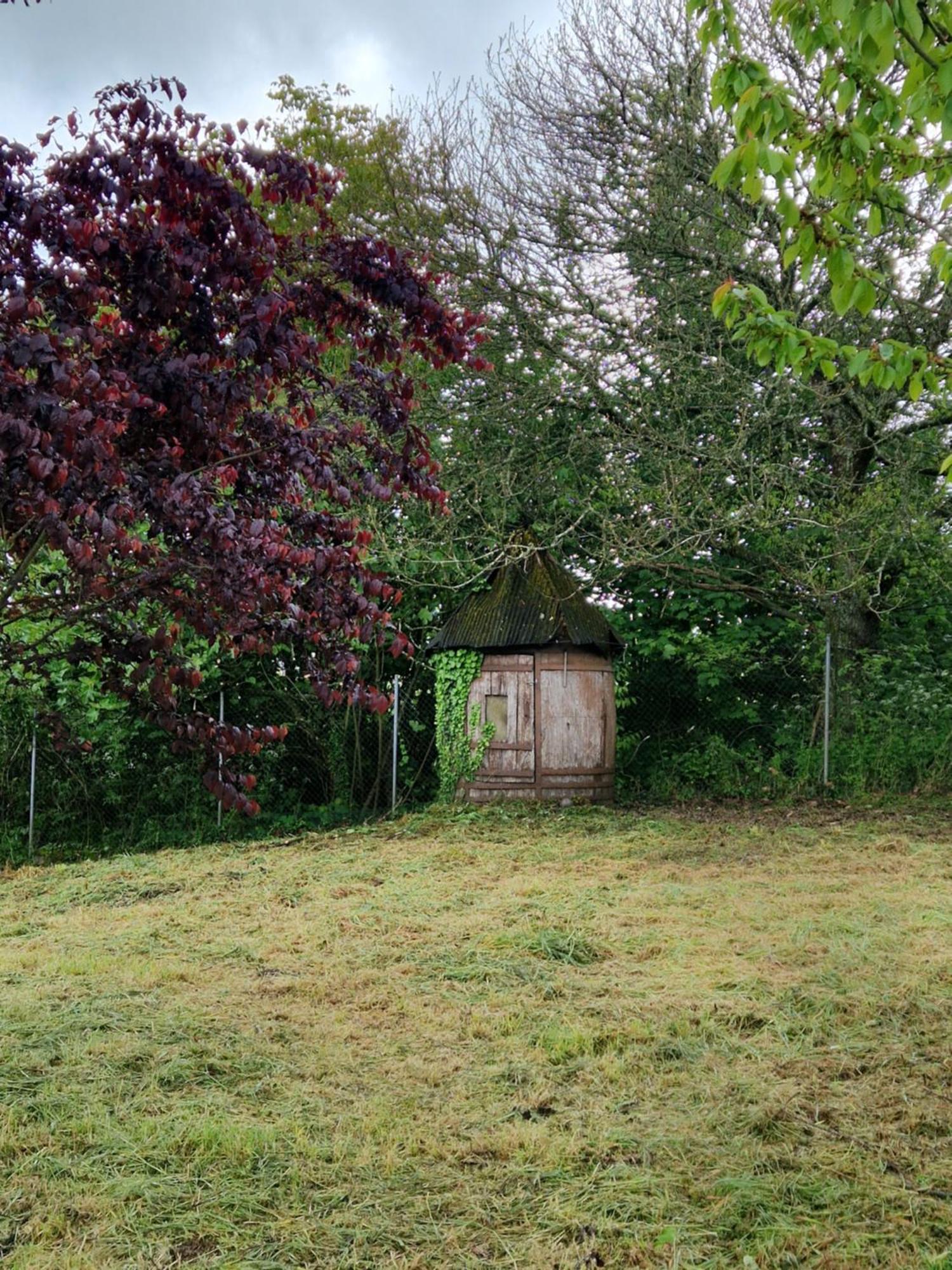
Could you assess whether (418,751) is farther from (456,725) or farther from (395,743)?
(456,725)

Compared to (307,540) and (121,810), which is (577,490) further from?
(307,540)

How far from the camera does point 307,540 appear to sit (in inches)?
143

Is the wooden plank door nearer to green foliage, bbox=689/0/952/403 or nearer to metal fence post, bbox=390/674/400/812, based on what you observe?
metal fence post, bbox=390/674/400/812

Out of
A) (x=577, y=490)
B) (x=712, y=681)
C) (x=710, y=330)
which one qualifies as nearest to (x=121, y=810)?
(x=577, y=490)

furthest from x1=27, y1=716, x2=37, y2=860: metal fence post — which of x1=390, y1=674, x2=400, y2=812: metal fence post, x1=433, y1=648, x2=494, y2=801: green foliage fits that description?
x1=433, y1=648, x2=494, y2=801: green foliage

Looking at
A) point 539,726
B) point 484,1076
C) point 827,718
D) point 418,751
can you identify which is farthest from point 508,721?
point 484,1076

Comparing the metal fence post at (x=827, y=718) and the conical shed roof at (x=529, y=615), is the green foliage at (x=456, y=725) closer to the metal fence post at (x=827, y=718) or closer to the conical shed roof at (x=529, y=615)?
the conical shed roof at (x=529, y=615)

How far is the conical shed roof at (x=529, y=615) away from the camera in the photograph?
1052 cm

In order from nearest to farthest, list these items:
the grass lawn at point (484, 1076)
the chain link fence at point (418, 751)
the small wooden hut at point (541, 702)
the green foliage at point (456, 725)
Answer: the grass lawn at point (484, 1076) → the chain link fence at point (418, 751) → the small wooden hut at point (541, 702) → the green foliage at point (456, 725)

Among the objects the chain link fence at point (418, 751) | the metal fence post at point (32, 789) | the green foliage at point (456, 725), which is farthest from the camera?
the green foliage at point (456, 725)

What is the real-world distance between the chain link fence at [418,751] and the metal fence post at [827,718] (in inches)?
0.9

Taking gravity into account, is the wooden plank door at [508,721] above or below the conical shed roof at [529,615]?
below

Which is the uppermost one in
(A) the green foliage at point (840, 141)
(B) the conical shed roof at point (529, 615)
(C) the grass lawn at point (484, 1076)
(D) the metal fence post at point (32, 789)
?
(A) the green foliage at point (840, 141)

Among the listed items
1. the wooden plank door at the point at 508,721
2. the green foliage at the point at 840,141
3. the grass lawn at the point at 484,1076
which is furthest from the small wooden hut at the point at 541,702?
Result: the green foliage at the point at 840,141
